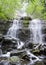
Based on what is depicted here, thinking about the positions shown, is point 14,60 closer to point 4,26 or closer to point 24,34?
point 24,34

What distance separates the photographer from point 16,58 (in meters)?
11.3

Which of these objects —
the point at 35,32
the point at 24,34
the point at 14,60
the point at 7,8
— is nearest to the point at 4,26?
the point at 24,34

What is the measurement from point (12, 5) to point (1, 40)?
9.52 m

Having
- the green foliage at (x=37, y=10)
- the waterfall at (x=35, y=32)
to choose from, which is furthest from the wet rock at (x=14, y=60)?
the green foliage at (x=37, y=10)

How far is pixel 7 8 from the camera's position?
23766mm

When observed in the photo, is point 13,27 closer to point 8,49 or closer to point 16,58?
point 8,49

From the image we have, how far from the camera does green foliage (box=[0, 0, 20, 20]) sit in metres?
23.1

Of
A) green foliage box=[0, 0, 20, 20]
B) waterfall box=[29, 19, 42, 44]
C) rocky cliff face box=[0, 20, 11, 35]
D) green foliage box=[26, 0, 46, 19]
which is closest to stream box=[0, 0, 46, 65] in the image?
waterfall box=[29, 19, 42, 44]

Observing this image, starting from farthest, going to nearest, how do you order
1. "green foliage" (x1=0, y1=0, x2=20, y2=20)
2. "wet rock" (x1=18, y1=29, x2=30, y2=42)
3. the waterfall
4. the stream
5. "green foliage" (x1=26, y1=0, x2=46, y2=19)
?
"green foliage" (x1=26, y1=0, x2=46, y2=19), "green foliage" (x1=0, y1=0, x2=20, y2=20), the waterfall, "wet rock" (x1=18, y1=29, x2=30, y2=42), the stream

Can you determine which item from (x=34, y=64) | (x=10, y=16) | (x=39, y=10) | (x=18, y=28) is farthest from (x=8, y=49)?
(x=39, y=10)

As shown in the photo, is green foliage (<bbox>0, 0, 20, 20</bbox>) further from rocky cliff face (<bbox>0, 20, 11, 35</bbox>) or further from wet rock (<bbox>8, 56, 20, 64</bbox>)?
wet rock (<bbox>8, 56, 20, 64</bbox>)

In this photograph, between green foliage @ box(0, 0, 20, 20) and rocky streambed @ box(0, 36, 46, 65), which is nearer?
rocky streambed @ box(0, 36, 46, 65)

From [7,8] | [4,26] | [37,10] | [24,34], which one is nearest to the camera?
[24,34]

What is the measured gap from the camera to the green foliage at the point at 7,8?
75.8 ft
